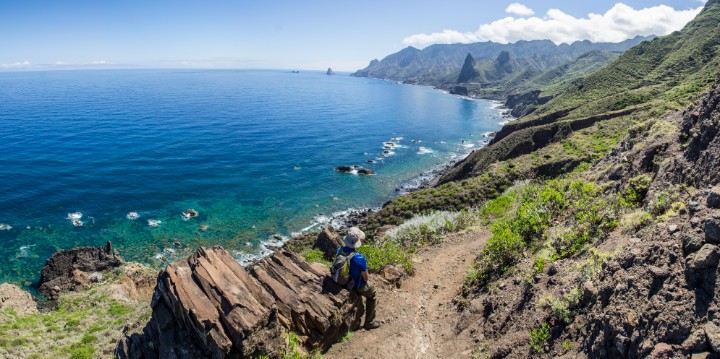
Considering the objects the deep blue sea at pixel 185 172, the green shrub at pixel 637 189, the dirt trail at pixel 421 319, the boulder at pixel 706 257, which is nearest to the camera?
the boulder at pixel 706 257

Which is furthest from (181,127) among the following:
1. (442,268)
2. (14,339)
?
(442,268)

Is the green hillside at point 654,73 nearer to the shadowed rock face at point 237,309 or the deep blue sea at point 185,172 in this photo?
the deep blue sea at point 185,172

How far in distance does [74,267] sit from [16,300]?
597cm

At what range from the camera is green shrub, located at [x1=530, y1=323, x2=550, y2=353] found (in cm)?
952

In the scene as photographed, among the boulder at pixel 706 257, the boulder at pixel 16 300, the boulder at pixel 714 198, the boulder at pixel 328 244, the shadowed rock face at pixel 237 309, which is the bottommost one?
the boulder at pixel 16 300

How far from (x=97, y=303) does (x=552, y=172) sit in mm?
45644

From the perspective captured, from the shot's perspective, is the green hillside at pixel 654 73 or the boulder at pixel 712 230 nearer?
the boulder at pixel 712 230

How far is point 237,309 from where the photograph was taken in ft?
32.4

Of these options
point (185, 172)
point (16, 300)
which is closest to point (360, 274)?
point (16, 300)

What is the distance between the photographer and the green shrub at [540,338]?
31.2 ft

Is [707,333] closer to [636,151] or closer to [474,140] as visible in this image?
[636,151]

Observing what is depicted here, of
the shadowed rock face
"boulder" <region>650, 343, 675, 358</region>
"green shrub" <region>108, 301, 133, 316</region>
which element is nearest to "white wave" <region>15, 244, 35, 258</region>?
"green shrub" <region>108, 301, 133, 316</region>

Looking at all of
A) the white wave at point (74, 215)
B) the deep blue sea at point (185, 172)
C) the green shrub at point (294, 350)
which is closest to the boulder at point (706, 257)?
the green shrub at point (294, 350)

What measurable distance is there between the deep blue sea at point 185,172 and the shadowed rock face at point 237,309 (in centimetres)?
3026
